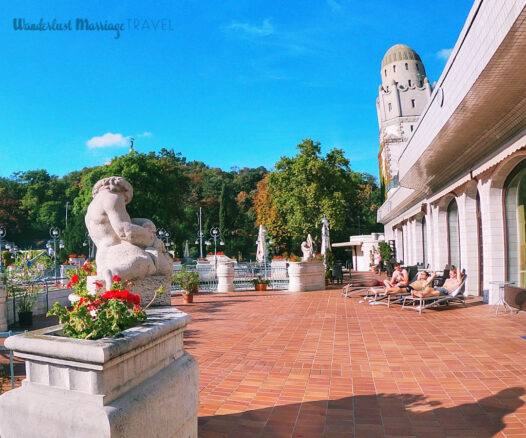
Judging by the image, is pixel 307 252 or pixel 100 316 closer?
pixel 100 316

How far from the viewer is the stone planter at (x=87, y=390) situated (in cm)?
185

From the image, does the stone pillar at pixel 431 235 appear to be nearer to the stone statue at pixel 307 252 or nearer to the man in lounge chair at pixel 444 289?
the stone statue at pixel 307 252

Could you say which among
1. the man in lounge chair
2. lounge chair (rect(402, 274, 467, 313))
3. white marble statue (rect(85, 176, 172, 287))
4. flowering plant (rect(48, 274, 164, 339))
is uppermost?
white marble statue (rect(85, 176, 172, 287))

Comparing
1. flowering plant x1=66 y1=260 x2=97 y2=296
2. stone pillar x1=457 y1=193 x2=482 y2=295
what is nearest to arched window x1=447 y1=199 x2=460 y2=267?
stone pillar x1=457 y1=193 x2=482 y2=295

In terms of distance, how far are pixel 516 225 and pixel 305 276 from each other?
7.22m

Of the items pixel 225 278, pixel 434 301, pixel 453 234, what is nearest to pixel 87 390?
pixel 434 301

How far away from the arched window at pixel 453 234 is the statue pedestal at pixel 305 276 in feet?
15.2

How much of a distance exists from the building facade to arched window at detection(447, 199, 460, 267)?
4 centimetres

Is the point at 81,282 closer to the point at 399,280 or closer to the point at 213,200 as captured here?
the point at 399,280

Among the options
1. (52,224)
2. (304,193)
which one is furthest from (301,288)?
(52,224)

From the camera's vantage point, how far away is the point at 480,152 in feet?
32.9

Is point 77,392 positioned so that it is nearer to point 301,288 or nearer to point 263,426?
point 263,426

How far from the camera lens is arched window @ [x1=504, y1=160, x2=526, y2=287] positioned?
29.9ft

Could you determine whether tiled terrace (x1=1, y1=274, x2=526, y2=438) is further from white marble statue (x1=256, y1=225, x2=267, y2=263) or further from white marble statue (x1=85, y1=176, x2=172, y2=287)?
white marble statue (x1=256, y1=225, x2=267, y2=263)
